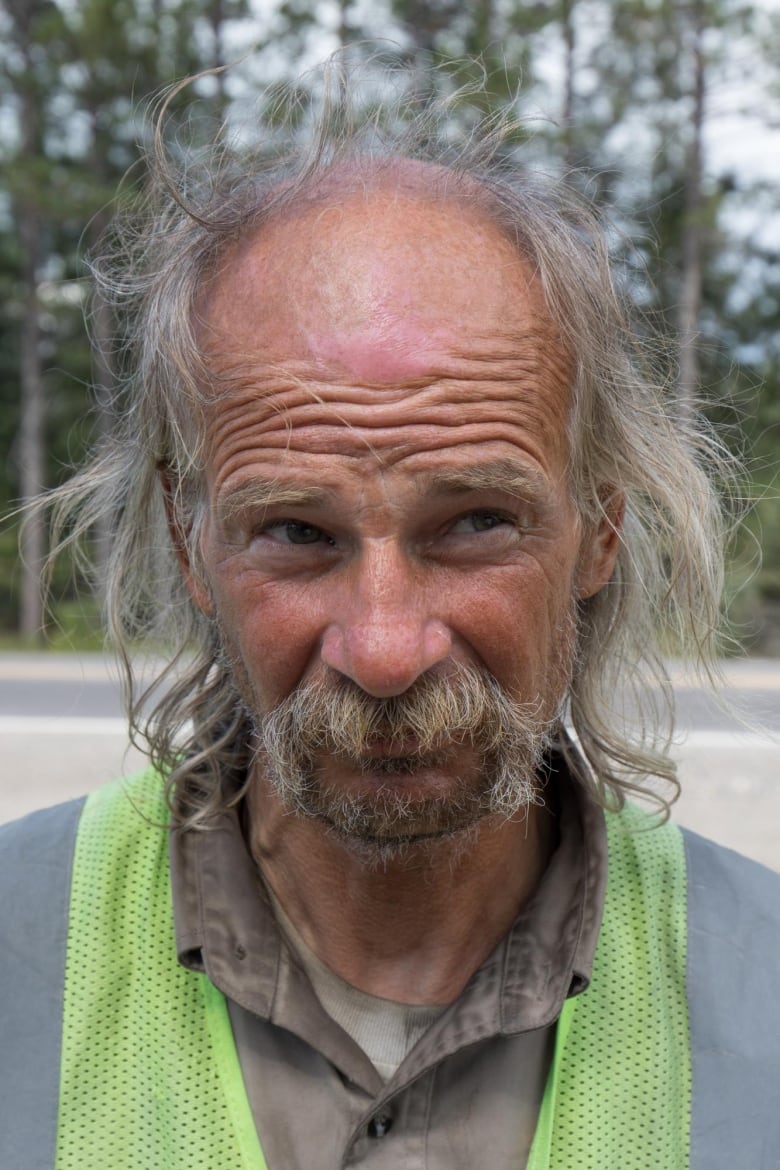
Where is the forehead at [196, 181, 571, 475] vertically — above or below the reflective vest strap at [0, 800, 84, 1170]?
above

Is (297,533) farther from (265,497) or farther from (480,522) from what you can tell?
(480,522)

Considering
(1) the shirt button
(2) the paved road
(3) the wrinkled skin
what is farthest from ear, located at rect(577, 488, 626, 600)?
(2) the paved road

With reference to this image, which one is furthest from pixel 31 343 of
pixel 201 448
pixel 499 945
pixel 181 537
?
pixel 499 945

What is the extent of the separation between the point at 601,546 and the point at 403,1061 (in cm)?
80

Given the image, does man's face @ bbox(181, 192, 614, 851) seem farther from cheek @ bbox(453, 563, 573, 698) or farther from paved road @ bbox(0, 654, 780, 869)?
paved road @ bbox(0, 654, 780, 869)

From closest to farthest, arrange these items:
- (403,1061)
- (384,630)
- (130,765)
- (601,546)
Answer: (384,630) → (403,1061) → (601,546) → (130,765)

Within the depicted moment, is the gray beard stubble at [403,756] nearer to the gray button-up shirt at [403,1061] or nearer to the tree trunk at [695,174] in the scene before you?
the gray button-up shirt at [403,1061]

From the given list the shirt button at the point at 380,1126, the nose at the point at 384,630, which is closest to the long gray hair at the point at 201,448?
the nose at the point at 384,630

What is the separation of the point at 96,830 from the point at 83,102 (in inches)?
616

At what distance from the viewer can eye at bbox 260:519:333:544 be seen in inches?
61.6

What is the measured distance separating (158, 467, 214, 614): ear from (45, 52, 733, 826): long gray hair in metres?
0.02

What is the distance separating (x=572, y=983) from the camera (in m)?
1.62

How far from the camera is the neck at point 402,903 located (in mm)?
1709

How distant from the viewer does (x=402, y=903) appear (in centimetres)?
174
